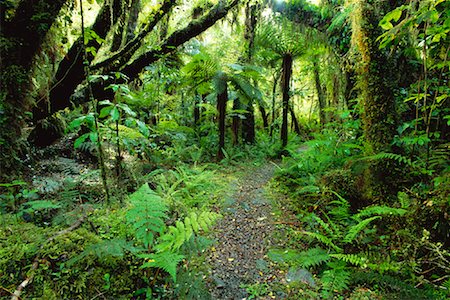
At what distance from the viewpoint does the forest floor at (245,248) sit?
2592 millimetres

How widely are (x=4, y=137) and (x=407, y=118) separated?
20.7 ft

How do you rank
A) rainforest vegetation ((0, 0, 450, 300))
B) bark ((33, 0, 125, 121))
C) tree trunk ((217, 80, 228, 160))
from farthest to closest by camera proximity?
tree trunk ((217, 80, 228, 160)), bark ((33, 0, 125, 121)), rainforest vegetation ((0, 0, 450, 300))

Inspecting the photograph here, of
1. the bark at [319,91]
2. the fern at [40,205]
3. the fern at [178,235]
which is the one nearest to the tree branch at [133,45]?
the fern at [40,205]

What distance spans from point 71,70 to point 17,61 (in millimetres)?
1094

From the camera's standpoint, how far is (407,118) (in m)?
4.75

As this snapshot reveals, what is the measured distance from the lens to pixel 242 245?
3.45 metres

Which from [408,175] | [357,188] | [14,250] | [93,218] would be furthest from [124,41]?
[408,175]

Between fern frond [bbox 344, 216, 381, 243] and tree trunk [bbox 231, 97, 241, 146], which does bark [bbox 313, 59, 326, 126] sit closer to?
tree trunk [bbox 231, 97, 241, 146]

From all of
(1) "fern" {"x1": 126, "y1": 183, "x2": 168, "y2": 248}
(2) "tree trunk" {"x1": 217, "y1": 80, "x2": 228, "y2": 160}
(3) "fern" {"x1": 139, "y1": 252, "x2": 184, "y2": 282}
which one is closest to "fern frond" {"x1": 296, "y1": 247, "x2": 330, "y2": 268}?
(3) "fern" {"x1": 139, "y1": 252, "x2": 184, "y2": 282}

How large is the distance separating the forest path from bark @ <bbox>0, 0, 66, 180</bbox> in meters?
2.81

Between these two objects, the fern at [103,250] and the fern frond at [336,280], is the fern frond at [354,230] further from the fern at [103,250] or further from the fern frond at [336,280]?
the fern at [103,250]

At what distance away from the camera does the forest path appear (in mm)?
2674

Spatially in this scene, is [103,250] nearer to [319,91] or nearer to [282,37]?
[282,37]

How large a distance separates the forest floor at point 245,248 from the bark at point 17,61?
2825 millimetres
